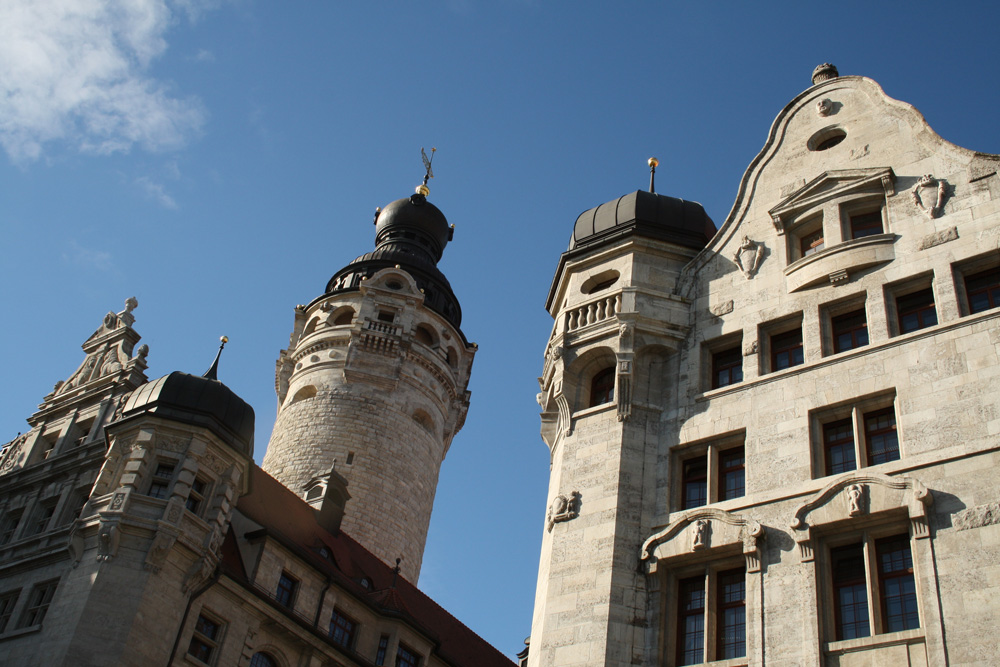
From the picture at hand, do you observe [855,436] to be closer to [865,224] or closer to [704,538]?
[704,538]

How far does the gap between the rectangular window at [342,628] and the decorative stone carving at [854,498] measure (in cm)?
2010

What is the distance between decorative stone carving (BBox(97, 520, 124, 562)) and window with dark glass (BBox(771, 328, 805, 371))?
17.0 meters

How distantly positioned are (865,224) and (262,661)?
66.0ft

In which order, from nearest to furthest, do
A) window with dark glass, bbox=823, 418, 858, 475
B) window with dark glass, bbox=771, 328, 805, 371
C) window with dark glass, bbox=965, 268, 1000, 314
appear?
window with dark glass, bbox=823, 418, 858, 475 → window with dark glass, bbox=965, 268, 1000, 314 → window with dark glass, bbox=771, 328, 805, 371

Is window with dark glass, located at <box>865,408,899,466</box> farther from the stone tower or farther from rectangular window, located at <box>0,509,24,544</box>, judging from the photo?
the stone tower

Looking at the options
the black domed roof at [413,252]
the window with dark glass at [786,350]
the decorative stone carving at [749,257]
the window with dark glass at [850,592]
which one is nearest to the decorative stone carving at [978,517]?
the window with dark glass at [850,592]

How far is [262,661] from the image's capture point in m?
29.4

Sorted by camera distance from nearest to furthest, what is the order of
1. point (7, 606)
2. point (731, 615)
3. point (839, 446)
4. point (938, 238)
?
point (731, 615) → point (839, 446) → point (938, 238) → point (7, 606)

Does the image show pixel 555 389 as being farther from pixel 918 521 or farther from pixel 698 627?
pixel 918 521

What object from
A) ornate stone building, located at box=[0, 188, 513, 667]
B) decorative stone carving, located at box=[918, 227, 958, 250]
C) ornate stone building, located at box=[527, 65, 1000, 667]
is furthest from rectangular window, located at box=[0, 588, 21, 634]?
decorative stone carving, located at box=[918, 227, 958, 250]

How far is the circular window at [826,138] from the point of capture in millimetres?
21719

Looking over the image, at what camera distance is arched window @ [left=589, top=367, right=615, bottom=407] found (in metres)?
20.8

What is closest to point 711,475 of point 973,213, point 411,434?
point 973,213

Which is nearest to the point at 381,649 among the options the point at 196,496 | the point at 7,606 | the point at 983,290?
the point at 196,496
